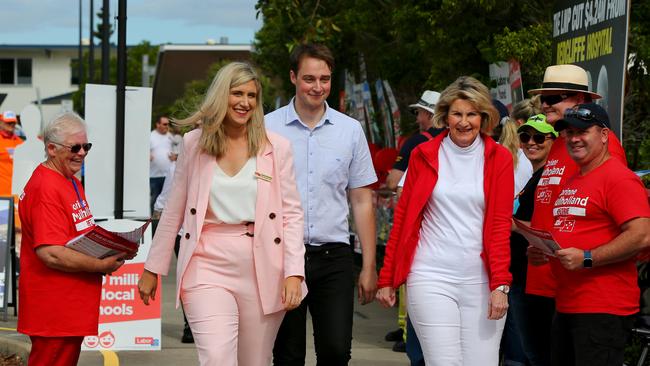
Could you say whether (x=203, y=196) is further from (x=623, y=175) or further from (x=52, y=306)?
(x=623, y=175)

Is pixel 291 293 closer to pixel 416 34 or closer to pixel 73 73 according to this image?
pixel 416 34

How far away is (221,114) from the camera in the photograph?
5.86m

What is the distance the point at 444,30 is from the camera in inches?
484

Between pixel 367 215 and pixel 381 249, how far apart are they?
822cm

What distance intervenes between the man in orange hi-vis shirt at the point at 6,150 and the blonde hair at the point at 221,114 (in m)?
8.67

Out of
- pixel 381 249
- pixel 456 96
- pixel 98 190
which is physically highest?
pixel 456 96

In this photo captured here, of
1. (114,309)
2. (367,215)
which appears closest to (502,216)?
(367,215)

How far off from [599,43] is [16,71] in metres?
102

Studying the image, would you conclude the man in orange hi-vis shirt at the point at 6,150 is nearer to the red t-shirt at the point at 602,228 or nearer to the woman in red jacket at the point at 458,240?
the woman in red jacket at the point at 458,240

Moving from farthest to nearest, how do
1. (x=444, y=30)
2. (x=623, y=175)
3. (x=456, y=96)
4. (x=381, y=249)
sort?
1. (x=381, y=249)
2. (x=444, y=30)
3. (x=456, y=96)
4. (x=623, y=175)

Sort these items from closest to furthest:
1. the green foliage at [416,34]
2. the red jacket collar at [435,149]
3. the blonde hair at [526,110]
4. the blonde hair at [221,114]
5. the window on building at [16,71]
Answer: the blonde hair at [221,114], the red jacket collar at [435,149], the blonde hair at [526,110], the green foliage at [416,34], the window on building at [16,71]

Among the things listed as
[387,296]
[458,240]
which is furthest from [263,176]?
[458,240]

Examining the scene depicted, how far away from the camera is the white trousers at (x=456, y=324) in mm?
5918

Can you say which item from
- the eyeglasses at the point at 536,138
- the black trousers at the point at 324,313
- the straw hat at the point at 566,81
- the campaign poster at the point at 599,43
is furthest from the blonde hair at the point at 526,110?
the black trousers at the point at 324,313
